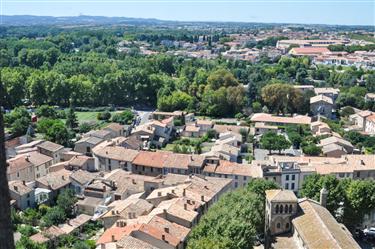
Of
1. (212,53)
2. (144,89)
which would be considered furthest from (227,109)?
(212,53)

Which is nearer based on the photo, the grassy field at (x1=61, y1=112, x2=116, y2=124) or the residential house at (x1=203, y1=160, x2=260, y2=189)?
the residential house at (x1=203, y1=160, x2=260, y2=189)

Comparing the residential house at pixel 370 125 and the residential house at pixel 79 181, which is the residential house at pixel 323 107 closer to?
the residential house at pixel 370 125

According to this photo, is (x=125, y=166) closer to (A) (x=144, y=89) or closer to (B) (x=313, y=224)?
(B) (x=313, y=224)

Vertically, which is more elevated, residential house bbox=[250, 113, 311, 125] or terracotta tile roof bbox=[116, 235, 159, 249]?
terracotta tile roof bbox=[116, 235, 159, 249]

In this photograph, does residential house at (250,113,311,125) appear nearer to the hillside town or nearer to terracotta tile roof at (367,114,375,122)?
the hillside town

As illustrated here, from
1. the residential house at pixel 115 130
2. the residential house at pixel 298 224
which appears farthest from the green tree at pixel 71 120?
the residential house at pixel 298 224

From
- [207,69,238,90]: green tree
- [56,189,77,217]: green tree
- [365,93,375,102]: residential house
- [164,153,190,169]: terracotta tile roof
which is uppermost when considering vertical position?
[207,69,238,90]: green tree

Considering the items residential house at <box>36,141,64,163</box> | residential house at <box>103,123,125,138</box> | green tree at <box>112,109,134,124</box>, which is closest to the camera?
residential house at <box>36,141,64,163</box>

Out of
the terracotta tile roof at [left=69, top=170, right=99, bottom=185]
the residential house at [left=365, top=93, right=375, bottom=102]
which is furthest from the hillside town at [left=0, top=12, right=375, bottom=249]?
the residential house at [left=365, top=93, right=375, bottom=102]
